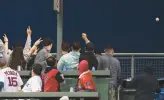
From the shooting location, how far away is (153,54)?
1970 centimetres

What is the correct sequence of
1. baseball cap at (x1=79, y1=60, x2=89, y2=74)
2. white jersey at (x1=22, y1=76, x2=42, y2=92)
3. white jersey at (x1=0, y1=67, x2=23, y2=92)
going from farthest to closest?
A: baseball cap at (x1=79, y1=60, x2=89, y2=74) < white jersey at (x1=22, y1=76, x2=42, y2=92) < white jersey at (x1=0, y1=67, x2=23, y2=92)

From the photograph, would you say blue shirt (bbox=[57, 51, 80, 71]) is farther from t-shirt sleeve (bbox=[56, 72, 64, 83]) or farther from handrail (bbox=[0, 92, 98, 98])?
handrail (bbox=[0, 92, 98, 98])

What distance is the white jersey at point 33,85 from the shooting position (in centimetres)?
1354

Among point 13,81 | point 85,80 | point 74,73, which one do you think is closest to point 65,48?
point 74,73

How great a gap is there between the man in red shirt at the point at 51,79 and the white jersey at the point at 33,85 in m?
0.14

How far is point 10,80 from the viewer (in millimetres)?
13438

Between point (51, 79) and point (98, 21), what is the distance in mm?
7976

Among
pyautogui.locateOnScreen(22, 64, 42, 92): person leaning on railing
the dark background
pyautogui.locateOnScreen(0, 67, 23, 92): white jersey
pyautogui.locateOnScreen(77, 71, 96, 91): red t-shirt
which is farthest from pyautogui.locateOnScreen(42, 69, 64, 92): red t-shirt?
the dark background

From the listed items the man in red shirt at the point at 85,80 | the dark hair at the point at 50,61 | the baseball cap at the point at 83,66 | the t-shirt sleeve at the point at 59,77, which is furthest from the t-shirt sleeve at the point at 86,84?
the dark hair at the point at 50,61

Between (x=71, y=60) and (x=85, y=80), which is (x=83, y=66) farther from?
(x=71, y=60)

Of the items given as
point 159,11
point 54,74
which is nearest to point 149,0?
point 159,11

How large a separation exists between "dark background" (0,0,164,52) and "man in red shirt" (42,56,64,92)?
23.8ft

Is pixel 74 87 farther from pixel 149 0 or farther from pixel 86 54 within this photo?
pixel 149 0

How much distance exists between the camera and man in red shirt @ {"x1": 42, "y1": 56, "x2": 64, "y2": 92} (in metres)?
13.8
